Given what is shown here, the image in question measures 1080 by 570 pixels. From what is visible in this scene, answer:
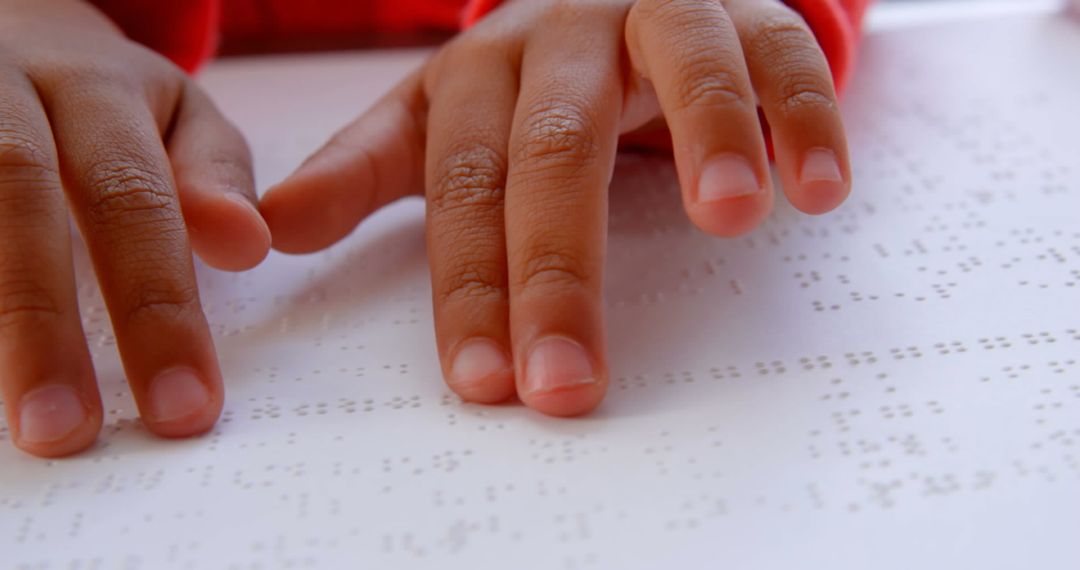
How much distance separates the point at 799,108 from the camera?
53cm

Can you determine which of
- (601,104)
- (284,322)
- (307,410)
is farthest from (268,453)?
(601,104)

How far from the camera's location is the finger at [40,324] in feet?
1.58

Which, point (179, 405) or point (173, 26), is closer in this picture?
point (179, 405)

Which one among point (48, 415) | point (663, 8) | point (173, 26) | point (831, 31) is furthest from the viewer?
point (173, 26)

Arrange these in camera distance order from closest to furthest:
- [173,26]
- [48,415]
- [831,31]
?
[48,415], [831,31], [173,26]

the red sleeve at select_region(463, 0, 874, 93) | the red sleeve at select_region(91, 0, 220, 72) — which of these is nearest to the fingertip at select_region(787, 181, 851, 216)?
the red sleeve at select_region(463, 0, 874, 93)

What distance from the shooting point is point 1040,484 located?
16.9 inches

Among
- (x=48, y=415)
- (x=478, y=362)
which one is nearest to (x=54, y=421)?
(x=48, y=415)

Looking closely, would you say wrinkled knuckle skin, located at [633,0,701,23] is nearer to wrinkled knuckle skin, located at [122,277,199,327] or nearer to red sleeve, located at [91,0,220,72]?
wrinkled knuckle skin, located at [122,277,199,327]

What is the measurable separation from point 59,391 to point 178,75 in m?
0.33

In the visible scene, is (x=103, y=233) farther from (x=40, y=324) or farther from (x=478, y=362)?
(x=478, y=362)

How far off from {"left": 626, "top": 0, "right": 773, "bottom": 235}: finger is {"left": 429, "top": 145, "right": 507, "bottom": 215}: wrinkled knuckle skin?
109 millimetres

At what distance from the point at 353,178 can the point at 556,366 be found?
0.26 metres

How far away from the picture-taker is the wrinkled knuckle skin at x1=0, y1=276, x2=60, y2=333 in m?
0.49
